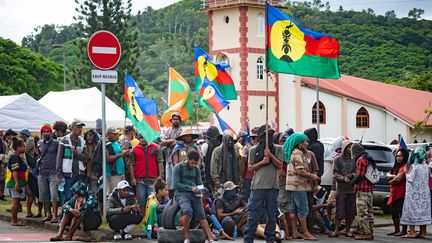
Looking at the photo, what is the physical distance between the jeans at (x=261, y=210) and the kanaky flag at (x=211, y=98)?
33.2ft

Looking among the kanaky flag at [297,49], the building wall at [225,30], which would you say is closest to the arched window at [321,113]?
the building wall at [225,30]

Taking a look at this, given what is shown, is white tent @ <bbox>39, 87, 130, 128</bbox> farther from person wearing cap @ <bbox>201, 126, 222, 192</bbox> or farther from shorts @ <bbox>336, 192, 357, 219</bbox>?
shorts @ <bbox>336, 192, 357, 219</bbox>

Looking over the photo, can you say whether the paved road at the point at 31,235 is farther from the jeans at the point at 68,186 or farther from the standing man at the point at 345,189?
the jeans at the point at 68,186

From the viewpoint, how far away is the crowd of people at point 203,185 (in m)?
15.4

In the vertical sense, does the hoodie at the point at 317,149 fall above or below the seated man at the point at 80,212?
above

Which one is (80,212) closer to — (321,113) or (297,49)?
(297,49)

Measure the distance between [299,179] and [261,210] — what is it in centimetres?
234

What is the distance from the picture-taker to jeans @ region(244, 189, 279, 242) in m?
13.9

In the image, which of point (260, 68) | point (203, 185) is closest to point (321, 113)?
point (260, 68)

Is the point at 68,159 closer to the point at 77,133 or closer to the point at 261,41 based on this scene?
the point at 77,133

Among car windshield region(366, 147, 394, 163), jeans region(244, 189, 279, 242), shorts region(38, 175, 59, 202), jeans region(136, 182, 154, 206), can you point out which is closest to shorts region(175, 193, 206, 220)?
jeans region(244, 189, 279, 242)

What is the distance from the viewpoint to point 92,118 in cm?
3192

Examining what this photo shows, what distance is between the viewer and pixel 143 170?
17.2 meters

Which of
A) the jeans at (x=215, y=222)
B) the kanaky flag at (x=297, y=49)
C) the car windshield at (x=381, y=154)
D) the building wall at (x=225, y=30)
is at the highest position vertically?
the building wall at (x=225, y=30)
